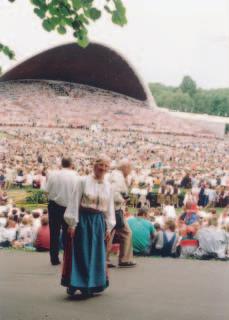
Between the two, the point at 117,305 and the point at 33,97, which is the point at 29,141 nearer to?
the point at 33,97

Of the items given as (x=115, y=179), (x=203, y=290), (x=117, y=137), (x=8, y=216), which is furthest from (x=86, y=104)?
(x=203, y=290)

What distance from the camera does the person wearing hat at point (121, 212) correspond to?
588cm

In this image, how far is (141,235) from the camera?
21.9 ft

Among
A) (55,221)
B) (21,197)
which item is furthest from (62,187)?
(21,197)

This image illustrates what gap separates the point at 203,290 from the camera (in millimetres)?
5102

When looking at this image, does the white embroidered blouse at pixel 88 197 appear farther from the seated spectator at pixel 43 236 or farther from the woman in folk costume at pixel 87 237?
the seated spectator at pixel 43 236

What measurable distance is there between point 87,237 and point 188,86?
19.1ft

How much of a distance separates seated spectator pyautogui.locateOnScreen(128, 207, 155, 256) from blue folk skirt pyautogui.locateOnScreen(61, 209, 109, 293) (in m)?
1.98

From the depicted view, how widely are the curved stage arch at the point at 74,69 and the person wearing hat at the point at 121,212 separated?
27.1 feet

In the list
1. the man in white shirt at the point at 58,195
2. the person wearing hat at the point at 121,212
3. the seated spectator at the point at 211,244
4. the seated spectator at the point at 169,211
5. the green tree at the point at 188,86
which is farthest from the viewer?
the green tree at the point at 188,86

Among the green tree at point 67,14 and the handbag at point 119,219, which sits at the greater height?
the green tree at point 67,14

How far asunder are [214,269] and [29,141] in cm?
518

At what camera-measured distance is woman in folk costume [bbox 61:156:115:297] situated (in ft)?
15.2

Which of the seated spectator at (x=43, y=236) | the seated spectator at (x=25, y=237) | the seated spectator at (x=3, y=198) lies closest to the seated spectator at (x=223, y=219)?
the seated spectator at (x=43, y=236)
